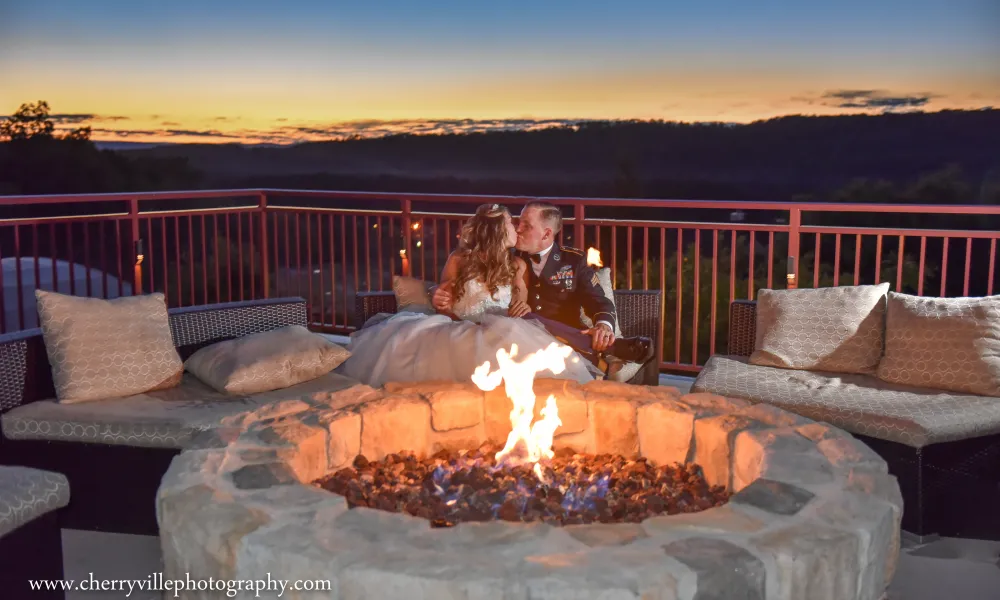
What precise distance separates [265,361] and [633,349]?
5.31 ft

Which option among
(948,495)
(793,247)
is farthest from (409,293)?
A: (948,495)

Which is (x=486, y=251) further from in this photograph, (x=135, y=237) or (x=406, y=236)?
(x=135, y=237)

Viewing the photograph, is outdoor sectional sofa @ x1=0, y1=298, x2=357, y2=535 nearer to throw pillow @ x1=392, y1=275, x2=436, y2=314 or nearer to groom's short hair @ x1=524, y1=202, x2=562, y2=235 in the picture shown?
throw pillow @ x1=392, y1=275, x2=436, y2=314

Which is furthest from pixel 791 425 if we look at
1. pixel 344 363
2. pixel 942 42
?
pixel 942 42

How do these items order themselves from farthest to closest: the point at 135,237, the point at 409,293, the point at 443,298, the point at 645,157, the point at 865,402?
the point at 645,157 → the point at 135,237 → the point at 409,293 → the point at 443,298 → the point at 865,402

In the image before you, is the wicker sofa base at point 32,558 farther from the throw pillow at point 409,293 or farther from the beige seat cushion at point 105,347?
the throw pillow at point 409,293

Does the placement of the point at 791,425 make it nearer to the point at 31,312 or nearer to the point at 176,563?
the point at 176,563

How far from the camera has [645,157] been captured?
2112cm

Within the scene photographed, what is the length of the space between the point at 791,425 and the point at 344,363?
2.10 m

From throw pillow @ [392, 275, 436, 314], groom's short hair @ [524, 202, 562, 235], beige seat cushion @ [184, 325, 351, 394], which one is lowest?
beige seat cushion @ [184, 325, 351, 394]

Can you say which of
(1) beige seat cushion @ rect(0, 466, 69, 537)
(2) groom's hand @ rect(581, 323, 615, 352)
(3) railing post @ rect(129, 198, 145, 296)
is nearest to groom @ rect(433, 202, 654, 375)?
(2) groom's hand @ rect(581, 323, 615, 352)

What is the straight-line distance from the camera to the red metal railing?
5492mm

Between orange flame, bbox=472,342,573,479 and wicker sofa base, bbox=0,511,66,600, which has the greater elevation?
orange flame, bbox=472,342,573,479

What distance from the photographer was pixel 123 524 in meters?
3.37
